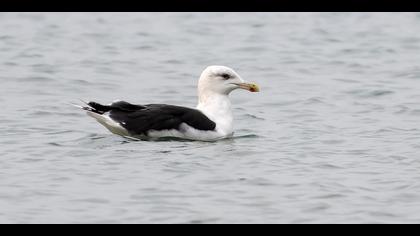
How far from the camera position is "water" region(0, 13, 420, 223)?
1207 cm

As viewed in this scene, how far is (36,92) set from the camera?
792 inches

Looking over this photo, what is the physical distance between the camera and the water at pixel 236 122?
12070 mm

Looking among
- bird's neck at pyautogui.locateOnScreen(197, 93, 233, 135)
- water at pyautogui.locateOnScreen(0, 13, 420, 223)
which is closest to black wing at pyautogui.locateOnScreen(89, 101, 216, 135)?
water at pyautogui.locateOnScreen(0, 13, 420, 223)

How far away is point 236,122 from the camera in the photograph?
17.5 m

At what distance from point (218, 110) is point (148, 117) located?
1183mm

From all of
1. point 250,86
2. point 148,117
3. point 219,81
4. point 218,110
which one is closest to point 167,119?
point 148,117

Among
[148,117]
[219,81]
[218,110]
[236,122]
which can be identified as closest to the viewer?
[148,117]

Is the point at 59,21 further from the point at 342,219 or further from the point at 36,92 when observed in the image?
the point at 342,219

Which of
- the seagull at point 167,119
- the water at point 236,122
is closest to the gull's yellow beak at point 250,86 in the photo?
the seagull at point 167,119

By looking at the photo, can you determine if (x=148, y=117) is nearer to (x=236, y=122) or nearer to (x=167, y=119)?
(x=167, y=119)

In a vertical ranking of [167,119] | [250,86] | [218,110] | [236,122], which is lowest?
[167,119]

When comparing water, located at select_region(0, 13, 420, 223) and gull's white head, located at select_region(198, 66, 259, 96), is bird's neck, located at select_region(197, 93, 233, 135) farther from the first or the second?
water, located at select_region(0, 13, 420, 223)

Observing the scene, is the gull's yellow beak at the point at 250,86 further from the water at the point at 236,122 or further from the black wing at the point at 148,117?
the black wing at the point at 148,117
